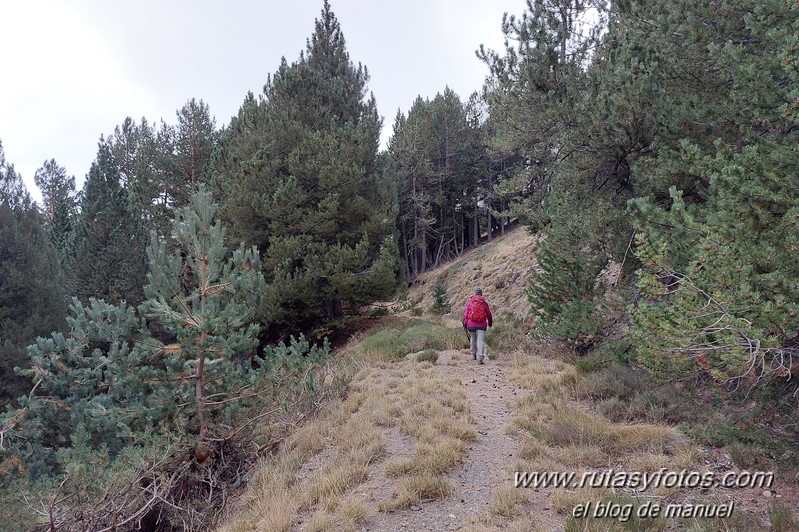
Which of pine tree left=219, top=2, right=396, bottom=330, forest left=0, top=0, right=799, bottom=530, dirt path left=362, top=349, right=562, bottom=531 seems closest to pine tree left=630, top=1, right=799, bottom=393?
forest left=0, top=0, right=799, bottom=530

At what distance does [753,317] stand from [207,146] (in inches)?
973

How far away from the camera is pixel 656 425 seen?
5.05 m

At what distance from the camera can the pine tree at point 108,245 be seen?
14.1 m

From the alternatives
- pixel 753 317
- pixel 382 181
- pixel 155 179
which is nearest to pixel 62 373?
pixel 753 317

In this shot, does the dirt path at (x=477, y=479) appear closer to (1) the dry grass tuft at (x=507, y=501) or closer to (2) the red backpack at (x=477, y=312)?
(1) the dry grass tuft at (x=507, y=501)

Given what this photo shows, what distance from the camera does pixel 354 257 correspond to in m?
13.0

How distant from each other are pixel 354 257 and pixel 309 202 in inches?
95.0

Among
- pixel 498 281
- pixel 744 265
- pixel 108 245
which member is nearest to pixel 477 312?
pixel 744 265

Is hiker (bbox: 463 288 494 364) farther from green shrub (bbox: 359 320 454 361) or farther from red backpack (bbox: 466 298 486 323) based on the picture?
green shrub (bbox: 359 320 454 361)

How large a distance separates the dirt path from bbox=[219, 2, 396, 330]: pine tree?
6.92 m

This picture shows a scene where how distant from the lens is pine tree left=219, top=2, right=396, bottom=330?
41.3 ft

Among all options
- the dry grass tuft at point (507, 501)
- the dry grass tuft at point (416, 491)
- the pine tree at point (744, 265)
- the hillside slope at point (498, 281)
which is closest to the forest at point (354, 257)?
the pine tree at point (744, 265)

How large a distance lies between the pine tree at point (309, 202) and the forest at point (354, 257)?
0.08 meters

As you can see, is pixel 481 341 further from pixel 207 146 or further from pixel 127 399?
pixel 207 146
